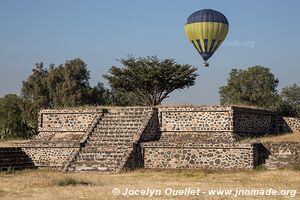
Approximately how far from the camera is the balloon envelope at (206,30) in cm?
3027

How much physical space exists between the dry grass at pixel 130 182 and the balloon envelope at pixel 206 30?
11853 millimetres

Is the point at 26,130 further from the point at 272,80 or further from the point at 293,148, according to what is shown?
the point at 272,80

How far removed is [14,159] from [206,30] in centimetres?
1346

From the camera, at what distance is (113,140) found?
22.9 meters

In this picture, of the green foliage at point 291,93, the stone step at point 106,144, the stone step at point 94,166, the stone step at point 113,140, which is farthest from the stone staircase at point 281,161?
the green foliage at point 291,93

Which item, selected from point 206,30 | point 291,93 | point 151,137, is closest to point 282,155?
point 151,137

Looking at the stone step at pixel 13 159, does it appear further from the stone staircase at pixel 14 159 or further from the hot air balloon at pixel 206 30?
the hot air balloon at pixel 206 30

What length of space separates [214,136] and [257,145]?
8.63 feet

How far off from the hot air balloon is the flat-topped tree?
7.77m

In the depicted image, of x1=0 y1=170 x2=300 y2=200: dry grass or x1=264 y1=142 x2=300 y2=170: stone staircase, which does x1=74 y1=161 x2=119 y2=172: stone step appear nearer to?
x1=0 y1=170 x2=300 y2=200: dry grass

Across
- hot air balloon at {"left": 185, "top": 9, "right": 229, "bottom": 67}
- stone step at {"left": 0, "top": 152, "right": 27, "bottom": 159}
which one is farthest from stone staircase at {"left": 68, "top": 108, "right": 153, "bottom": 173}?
hot air balloon at {"left": 185, "top": 9, "right": 229, "bottom": 67}

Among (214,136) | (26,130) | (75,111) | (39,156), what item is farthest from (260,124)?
(26,130)

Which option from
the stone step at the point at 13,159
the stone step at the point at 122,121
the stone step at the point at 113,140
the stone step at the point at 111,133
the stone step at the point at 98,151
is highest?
the stone step at the point at 122,121

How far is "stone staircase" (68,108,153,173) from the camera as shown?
21125mm
